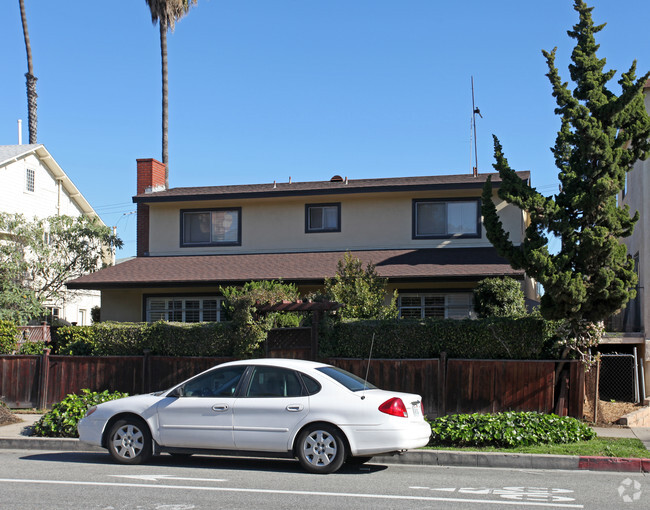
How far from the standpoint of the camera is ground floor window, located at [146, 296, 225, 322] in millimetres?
22594

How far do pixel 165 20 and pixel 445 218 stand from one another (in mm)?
20896

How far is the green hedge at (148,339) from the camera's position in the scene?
15.8 m

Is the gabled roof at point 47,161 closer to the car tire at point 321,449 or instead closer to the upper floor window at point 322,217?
the upper floor window at point 322,217

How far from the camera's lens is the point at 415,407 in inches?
393

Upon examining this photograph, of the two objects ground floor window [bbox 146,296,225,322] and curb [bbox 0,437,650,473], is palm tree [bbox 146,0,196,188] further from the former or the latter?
curb [bbox 0,437,650,473]

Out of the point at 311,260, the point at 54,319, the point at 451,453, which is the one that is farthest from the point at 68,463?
the point at 54,319

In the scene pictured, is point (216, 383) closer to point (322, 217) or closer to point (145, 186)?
point (322, 217)

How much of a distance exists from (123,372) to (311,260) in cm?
725

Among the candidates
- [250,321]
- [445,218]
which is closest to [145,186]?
[445,218]

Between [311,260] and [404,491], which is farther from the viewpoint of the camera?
[311,260]

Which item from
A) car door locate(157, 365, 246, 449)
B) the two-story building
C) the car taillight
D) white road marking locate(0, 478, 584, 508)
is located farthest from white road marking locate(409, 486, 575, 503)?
the two-story building

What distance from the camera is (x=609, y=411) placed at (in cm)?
1492

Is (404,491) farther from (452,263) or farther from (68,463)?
(452,263)

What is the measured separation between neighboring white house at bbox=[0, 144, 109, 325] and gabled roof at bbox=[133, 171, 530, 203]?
24.4ft
